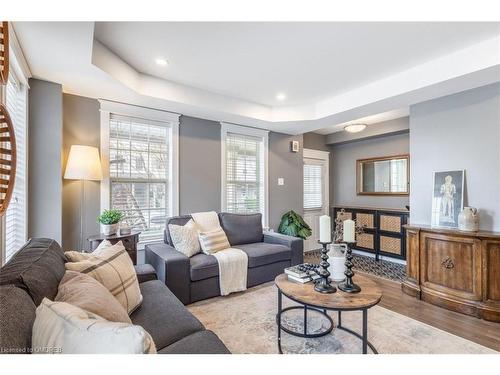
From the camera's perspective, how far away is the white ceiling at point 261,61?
195cm

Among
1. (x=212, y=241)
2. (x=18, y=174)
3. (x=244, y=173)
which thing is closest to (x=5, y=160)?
(x=18, y=174)

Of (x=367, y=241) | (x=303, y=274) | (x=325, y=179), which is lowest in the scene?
(x=367, y=241)

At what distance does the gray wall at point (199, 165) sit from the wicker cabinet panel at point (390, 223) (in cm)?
294

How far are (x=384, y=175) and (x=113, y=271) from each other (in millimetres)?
4798

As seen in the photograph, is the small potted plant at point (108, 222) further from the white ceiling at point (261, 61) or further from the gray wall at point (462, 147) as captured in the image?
the gray wall at point (462, 147)

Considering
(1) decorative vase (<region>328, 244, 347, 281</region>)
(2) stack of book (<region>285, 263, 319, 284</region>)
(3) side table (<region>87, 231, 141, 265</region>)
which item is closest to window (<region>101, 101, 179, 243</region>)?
(3) side table (<region>87, 231, 141, 265</region>)

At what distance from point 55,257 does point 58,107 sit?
1.92 metres

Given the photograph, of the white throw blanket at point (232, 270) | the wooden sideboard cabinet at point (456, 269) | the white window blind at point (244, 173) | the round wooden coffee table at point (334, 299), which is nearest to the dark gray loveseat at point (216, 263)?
the white throw blanket at point (232, 270)

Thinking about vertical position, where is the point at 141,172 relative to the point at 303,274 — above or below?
above

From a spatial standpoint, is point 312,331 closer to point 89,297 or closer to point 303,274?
point 303,274

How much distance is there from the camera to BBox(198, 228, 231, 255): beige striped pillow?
297 cm

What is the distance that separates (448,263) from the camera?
2600mm

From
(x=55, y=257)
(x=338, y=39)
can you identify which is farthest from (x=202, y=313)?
(x=338, y=39)

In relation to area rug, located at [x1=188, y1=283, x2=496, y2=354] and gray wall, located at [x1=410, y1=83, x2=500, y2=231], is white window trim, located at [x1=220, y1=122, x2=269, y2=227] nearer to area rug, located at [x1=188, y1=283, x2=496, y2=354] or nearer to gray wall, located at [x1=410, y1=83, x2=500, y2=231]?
area rug, located at [x1=188, y1=283, x2=496, y2=354]
